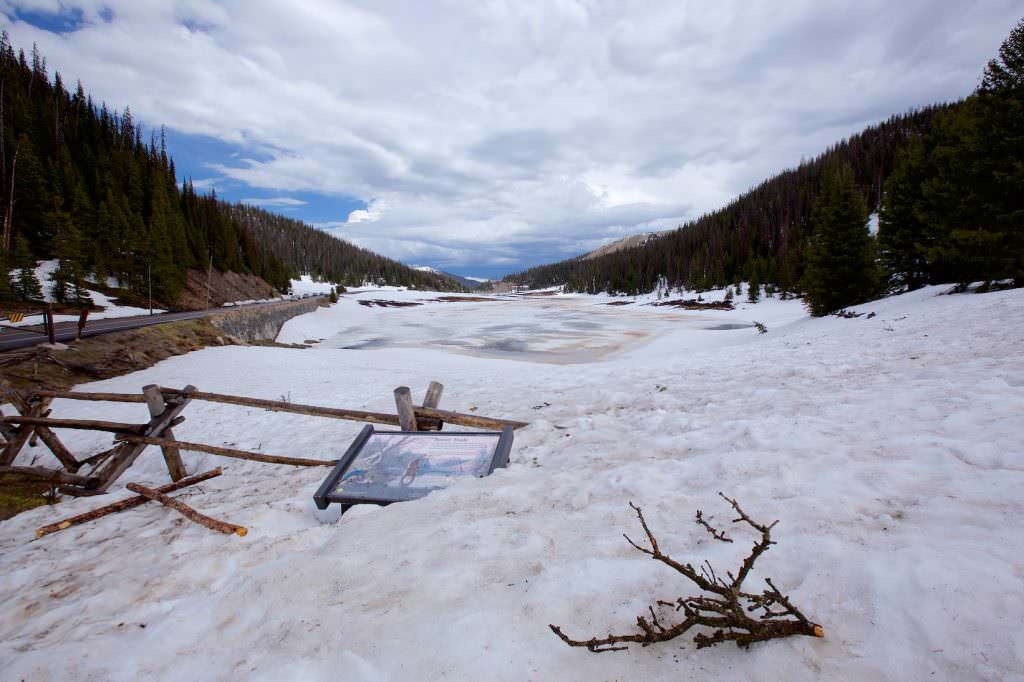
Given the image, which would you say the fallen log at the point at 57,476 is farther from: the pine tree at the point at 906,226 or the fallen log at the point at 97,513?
the pine tree at the point at 906,226

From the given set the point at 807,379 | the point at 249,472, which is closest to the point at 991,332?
the point at 807,379

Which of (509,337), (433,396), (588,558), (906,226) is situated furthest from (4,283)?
(906,226)

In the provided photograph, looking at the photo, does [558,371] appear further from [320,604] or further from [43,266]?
[43,266]

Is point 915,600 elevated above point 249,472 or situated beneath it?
elevated above

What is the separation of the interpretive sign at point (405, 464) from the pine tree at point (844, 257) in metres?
27.4

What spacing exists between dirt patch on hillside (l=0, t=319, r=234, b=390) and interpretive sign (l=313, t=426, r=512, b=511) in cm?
1112

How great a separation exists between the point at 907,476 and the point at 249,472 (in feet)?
27.2

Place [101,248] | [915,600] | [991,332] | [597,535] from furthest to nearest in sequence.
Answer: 1. [101,248]
2. [991,332]
3. [597,535]
4. [915,600]

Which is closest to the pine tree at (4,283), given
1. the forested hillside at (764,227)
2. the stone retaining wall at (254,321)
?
the stone retaining wall at (254,321)

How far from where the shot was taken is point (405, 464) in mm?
5020

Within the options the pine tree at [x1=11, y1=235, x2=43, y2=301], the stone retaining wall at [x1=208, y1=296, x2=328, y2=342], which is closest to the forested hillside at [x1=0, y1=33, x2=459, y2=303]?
the pine tree at [x1=11, y1=235, x2=43, y2=301]

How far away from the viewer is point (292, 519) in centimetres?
451

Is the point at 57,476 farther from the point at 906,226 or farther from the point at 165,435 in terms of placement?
the point at 906,226

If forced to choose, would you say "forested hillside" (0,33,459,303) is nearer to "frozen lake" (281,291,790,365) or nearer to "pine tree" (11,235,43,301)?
"pine tree" (11,235,43,301)
